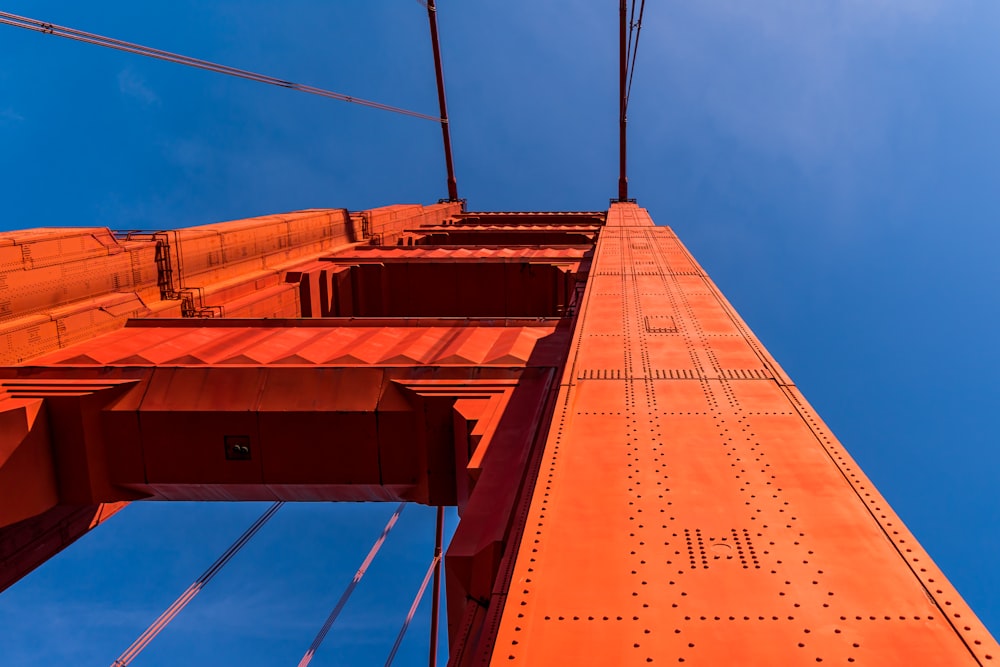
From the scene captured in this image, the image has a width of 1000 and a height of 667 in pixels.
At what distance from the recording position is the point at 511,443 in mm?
7742

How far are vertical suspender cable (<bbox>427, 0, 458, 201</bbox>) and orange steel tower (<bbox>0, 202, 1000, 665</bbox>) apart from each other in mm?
24113

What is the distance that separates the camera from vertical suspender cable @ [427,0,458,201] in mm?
38062

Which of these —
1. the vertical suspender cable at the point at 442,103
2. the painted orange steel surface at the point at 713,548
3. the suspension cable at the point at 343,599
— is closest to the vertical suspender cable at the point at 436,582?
the suspension cable at the point at 343,599

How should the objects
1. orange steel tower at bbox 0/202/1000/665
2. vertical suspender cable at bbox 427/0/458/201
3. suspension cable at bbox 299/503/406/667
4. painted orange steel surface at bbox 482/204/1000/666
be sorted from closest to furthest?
painted orange steel surface at bbox 482/204/1000/666, orange steel tower at bbox 0/202/1000/665, suspension cable at bbox 299/503/406/667, vertical suspender cable at bbox 427/0/458/201

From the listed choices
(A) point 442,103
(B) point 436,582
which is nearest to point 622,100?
(A) point 442,103

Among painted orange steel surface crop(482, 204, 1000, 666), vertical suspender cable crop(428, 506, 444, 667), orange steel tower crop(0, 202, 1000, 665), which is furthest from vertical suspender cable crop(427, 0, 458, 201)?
painted orange steel surface crop(482, 204, 1000, 666)

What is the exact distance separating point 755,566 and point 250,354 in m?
8.36

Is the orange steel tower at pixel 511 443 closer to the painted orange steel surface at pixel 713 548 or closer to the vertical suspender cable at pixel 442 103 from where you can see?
the painted orange steel surface at pixel 713 548

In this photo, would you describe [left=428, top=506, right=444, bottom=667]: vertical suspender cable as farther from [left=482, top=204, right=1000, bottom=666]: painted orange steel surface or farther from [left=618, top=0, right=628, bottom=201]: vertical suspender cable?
[left=618, top=0, right=628, bottom=201]: vertical suspender cable

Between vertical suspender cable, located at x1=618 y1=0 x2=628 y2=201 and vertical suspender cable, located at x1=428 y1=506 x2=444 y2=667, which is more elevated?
vertical suspender cable, located at x1=618 y1=0 x2=628 y2=201

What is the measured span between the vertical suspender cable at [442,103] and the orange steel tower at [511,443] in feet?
79.1

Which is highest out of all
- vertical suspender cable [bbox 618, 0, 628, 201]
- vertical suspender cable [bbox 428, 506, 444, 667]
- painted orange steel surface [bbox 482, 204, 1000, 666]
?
vertical suspender cable [bbox 618, 0, 628, 201]

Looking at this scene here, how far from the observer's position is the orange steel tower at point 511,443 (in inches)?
144

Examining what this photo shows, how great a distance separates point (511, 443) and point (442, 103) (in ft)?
125
